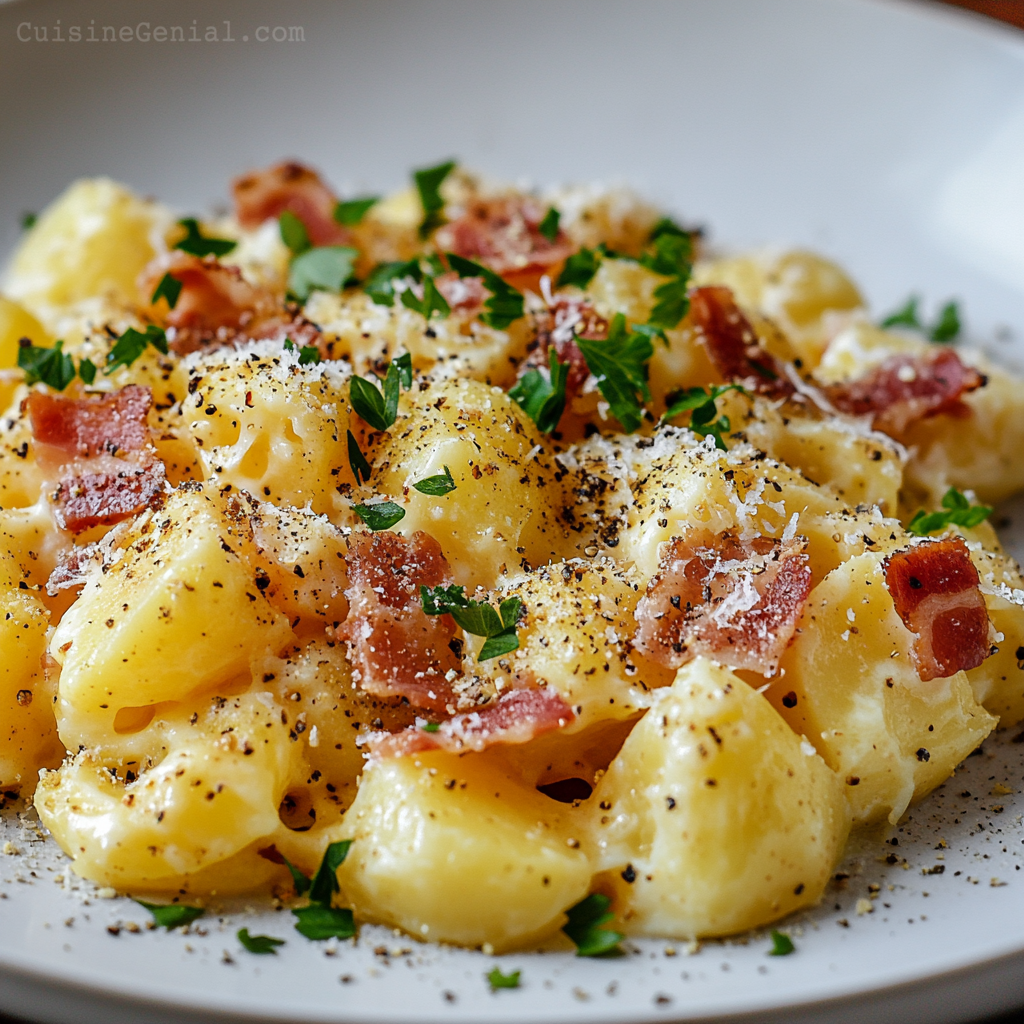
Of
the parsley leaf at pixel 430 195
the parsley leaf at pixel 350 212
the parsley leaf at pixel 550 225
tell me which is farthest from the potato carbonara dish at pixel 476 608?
the parsley leaf at pixel 430 195

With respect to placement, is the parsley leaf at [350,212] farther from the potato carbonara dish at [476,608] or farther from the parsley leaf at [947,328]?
the parsley leaf at [947,328]

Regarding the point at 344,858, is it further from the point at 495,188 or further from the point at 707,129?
the point at 707,129

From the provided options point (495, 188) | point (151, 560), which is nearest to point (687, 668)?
point (151, 560)

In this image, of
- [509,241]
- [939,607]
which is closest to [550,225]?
[509,241]

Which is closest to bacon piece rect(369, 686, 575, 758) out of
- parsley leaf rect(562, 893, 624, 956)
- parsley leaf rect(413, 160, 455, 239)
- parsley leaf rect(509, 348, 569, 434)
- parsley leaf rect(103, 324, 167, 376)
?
parsley leaf rect(562, 893, 624, 956)

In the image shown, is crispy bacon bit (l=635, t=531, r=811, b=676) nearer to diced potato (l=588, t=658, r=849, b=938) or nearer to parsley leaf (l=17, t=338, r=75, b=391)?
diced potato (l=588, t=658, r=849, b=938)

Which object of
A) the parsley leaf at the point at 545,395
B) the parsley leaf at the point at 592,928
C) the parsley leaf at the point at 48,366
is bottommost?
the parsley leaf at the point at 592,928
